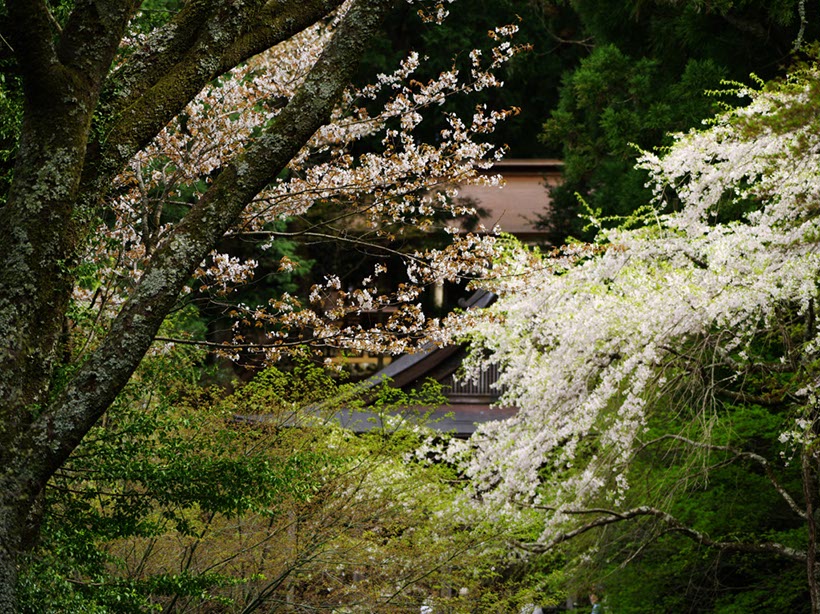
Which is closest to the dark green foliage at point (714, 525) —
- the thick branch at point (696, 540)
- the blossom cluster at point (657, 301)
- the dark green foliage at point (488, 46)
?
the thick branch at point (696, 540)

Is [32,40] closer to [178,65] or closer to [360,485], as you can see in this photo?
[178,65]

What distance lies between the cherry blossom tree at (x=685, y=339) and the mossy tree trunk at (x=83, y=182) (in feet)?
10.1

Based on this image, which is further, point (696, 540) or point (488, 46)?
point (488, 46)

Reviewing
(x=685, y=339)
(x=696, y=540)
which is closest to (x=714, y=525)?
(x=696, y=540)

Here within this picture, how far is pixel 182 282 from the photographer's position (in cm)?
378

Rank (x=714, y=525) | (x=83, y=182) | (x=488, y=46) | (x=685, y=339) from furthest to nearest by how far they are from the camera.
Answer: (x=488, y=46)
(x=714, y=525)
(x=685, y=339)
(x=83, y=182)

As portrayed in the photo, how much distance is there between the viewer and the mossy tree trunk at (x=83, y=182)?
3596 millimetres

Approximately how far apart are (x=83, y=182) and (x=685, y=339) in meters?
5.60

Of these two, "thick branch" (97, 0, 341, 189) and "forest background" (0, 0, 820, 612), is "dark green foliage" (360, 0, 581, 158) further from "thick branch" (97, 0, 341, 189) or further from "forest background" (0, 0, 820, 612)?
"thick branch" (97, 0, 341, 189)

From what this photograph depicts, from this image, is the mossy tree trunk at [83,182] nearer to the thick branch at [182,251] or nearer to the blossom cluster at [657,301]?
the thick branch at [182,251]

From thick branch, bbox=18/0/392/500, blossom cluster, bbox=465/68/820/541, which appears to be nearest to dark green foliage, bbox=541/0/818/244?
blossom cluster, bbox=465/68/820/541

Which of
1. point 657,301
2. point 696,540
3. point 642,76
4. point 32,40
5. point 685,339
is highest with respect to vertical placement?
point 642,76

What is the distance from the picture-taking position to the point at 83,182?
3.96 metres

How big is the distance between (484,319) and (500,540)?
7.23 feet
